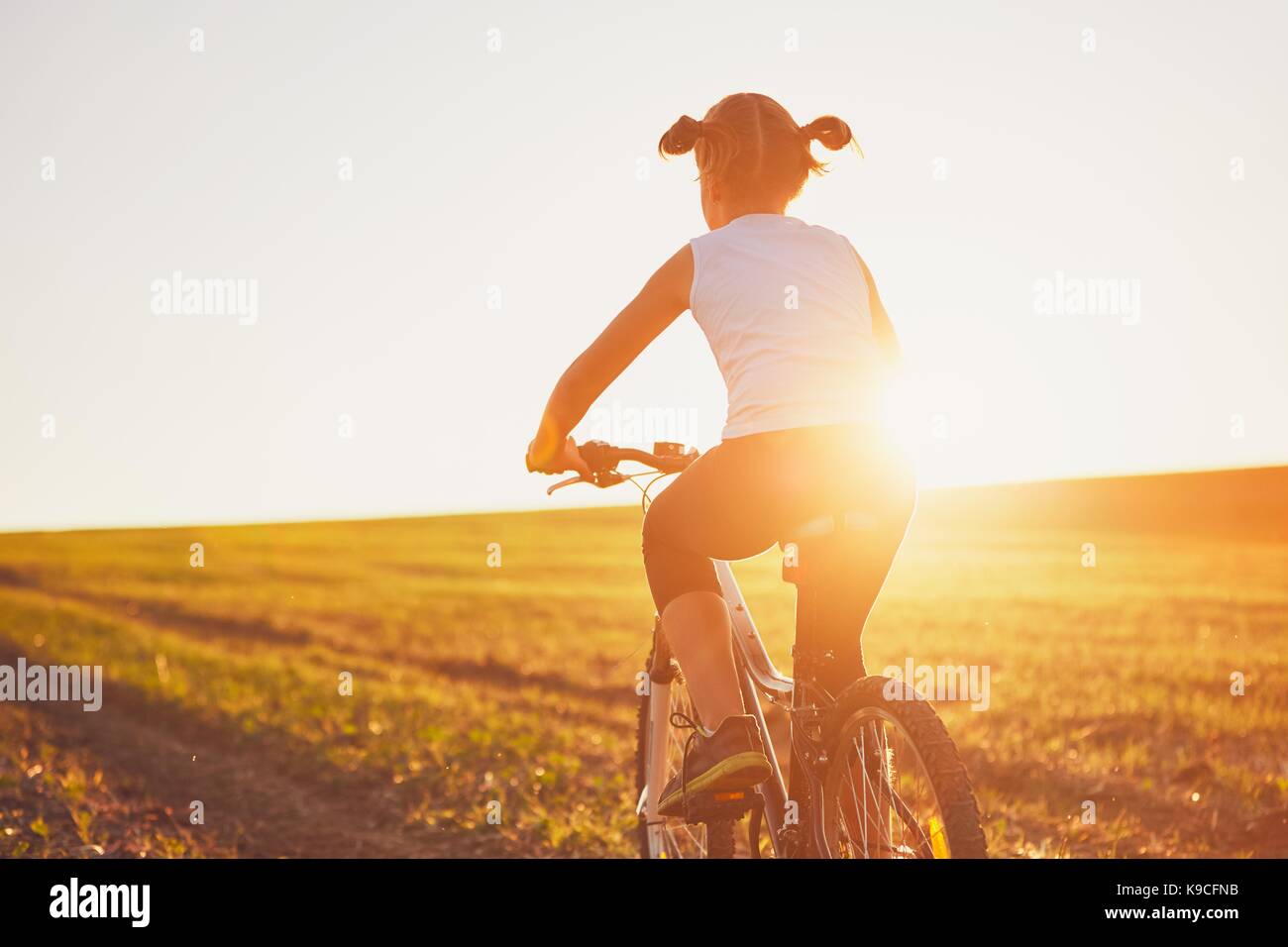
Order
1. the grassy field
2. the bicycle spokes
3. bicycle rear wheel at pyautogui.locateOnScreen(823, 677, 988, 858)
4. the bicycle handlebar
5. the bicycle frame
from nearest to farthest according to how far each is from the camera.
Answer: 1. bicycle rear wheel at pyautogui.locateOnScreen(823, 677, 988, 858)
2. the bicycle spokes
3. the bicycle frame
4. the bicycle handlebar
5. the grassy field

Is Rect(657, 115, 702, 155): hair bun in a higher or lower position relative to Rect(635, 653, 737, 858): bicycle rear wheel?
higher

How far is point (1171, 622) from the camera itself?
17.3 metres

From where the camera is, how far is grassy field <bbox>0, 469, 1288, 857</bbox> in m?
6.80

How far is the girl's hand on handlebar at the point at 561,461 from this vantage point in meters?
3.94

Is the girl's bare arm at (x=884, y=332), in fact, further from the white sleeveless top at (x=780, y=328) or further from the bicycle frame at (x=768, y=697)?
the bicycle frame at (x=768, y=697)

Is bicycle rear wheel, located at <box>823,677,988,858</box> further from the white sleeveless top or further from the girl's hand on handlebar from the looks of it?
the girl's hand on handlebar

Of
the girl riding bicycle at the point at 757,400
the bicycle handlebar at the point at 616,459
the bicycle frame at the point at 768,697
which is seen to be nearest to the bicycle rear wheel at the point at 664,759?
the bicycle frame at the point at 768,697

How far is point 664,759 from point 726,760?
1.28 meters

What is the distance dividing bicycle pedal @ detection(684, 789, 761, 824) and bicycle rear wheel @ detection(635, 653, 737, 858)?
0.99 m

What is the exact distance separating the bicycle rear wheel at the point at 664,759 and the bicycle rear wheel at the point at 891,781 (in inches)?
50.0

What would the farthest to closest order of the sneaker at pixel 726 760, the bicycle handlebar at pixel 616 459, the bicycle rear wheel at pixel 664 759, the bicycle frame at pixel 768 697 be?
the bicycle rear wheel at pixel 664 759 → the bicycle handlebar at pixel 616 459 → the bicycle frame at pixel 768 697 → the sneaker at pixel 726 760

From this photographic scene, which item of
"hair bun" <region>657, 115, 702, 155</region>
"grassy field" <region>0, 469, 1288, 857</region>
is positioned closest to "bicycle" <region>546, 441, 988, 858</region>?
"hair bun" <region>657, 115, 702, 155</region>
